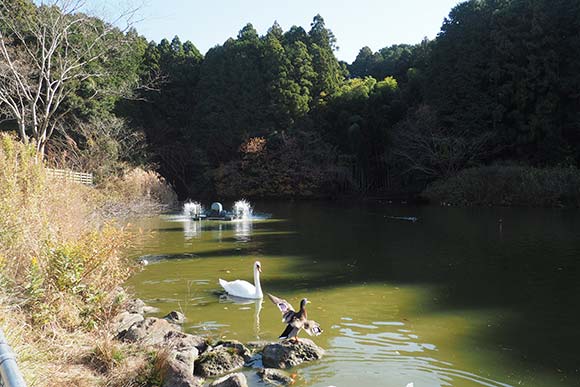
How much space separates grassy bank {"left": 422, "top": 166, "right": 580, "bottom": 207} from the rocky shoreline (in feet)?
76.8

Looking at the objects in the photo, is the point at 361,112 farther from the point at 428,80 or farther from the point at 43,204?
the point at 43,204

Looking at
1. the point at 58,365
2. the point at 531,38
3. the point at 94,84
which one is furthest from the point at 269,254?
the point at 531,38

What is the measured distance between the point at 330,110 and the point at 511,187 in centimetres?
1591

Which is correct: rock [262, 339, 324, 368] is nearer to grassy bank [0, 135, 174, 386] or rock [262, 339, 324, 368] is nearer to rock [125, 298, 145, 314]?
grassy bank [0, 135, 174, 386]

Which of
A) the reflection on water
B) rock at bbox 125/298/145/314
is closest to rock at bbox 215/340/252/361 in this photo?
the reflection on water

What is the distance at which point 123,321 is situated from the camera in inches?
250

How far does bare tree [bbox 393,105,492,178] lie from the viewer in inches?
1215

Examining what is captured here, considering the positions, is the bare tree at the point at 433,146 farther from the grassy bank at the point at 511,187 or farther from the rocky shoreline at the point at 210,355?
the rocky shoreline at the point at 210,355

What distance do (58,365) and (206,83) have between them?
39528mm

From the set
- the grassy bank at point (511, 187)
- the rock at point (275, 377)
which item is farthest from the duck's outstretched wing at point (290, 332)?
the grassy bank at point (511, 187)

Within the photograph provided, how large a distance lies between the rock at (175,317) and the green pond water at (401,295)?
17 cm

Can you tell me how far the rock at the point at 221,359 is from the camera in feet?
17.0

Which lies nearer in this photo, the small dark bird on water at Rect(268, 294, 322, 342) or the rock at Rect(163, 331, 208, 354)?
the rock at Rect(163, 331, 208, 354)

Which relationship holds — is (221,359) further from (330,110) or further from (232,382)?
(330,110)
